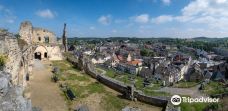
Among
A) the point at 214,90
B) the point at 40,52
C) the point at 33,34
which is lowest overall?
the point at 214,90

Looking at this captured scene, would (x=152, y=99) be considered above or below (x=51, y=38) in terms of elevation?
below

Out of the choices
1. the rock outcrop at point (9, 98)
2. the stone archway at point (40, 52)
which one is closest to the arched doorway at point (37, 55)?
the stone archway at point (40, 52)

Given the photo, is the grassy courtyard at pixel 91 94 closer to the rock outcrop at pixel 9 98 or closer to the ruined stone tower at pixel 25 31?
the rock outcrop at pixel 9 98

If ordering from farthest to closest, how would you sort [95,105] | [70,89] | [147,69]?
[147,69] < [70,89] < [95,105]

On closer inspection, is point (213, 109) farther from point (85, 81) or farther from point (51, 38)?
point (51, 38)

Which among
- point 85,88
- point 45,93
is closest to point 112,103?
point 85,88

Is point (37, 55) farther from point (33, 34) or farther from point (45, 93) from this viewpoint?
point (45, 93)

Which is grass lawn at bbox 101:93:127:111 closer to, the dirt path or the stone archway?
the dirt path

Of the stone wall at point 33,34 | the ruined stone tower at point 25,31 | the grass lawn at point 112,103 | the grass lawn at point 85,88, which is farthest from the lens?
the stone wall at point 33,34

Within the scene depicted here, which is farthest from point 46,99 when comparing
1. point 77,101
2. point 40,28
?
point 40,28
